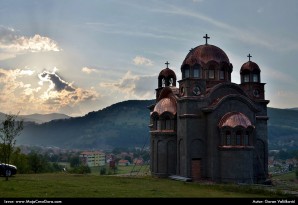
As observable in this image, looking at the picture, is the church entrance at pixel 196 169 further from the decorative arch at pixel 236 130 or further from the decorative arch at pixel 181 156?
the decorative arch at pixel 236 130

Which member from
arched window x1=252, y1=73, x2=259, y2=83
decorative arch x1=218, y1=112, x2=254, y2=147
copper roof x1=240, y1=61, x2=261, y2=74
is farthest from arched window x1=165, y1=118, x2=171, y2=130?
arched window x1=252, y1=73, x2=259, y2=83

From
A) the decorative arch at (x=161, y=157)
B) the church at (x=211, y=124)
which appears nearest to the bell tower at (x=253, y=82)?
the church at (x=211, y=124)

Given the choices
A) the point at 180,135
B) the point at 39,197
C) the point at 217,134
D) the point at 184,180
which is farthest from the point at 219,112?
the point at 39,197

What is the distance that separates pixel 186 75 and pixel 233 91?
5.08m

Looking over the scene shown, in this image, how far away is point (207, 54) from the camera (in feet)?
131

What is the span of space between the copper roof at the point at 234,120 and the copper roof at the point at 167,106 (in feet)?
A: 18.2

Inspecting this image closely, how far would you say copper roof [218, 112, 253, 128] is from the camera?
3466 centimetres

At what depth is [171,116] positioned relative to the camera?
3881 cm

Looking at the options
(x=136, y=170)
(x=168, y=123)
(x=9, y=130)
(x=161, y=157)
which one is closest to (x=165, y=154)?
(x=161, y=157)

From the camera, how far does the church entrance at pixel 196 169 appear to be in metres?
36.2

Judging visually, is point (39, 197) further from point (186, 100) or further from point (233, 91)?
point (233, 91)

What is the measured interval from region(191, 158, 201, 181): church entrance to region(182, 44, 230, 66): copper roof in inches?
399

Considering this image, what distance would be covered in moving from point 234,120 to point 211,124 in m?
2.31
